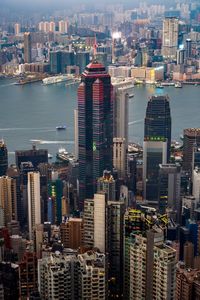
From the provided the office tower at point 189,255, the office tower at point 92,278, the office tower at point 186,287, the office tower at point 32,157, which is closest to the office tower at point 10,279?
the office tower at point 92,278

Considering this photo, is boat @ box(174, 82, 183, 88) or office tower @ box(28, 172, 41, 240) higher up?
boat @ box(174, 82, 183, 88)

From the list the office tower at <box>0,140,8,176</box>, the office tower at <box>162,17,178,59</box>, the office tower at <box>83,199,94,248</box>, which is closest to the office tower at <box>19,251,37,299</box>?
the office tower at <box>83,199,94,248</box>

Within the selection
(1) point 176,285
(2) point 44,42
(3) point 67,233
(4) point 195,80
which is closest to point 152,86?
(4) point 195,80

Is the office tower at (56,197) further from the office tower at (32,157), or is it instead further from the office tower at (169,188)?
the office tower at (169,188)

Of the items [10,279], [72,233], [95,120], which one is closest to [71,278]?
[10,279]

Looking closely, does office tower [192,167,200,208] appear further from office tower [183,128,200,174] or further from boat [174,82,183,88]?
boat [174,82,183,88]

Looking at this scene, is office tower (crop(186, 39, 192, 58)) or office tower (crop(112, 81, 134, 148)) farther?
office tower (crop(186, 39, 192, 58))

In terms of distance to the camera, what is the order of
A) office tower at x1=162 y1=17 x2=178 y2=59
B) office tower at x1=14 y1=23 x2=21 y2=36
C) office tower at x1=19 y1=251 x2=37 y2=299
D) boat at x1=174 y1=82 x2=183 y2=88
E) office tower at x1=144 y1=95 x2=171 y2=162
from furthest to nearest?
office tower at x1=162 y1=17 x2=178 y2=59
boat at x1=174 y1=82 x2=183 y2=88
office tower at x1=14 y1=23 x2=21 y2=36
office tower at x1=144 y1=95 x2=171 y2=162
office tower at x1=19 y1=251 x2=37 y2=299
